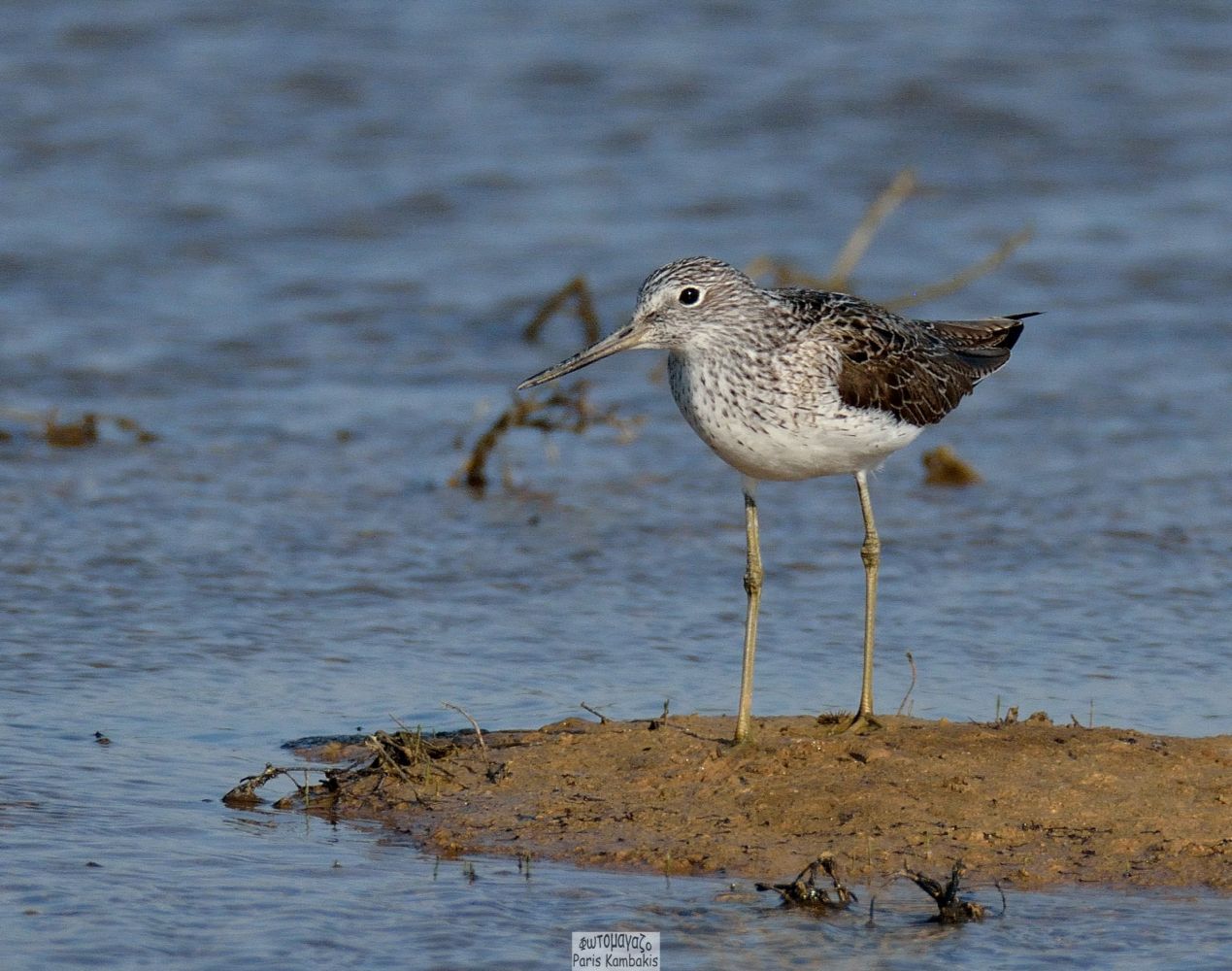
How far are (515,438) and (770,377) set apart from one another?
18.5ft

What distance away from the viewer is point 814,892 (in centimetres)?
611

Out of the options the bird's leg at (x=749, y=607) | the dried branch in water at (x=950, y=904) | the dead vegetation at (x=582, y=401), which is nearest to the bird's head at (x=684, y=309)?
the bird's leg at (x=749, y=607)

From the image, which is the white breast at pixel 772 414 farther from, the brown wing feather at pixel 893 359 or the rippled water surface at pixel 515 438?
the rippled water surface at pixel 515 438

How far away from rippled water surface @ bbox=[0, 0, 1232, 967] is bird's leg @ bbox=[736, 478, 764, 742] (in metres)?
0.69

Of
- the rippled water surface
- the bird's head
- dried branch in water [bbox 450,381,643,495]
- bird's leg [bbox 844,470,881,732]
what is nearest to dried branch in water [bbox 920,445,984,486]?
the rippled water surface

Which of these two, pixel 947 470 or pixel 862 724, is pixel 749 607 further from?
A: pixel 947 470

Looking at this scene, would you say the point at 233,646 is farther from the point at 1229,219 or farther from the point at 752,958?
the point at 1229,219

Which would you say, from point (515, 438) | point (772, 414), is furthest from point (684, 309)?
point (515, 438)

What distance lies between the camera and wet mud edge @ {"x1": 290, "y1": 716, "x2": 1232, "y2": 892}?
6.56 metres

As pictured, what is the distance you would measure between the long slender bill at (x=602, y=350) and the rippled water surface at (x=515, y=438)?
1436 mm

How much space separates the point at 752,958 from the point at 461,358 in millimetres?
9033

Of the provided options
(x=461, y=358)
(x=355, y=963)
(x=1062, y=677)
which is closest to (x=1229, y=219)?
(x=461, y=358)

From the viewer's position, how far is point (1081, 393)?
521 inches

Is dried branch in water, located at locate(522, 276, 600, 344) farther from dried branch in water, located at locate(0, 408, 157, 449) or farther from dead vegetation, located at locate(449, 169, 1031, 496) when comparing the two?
dried branch in water, located at locate(0, 408, 157, 449)
